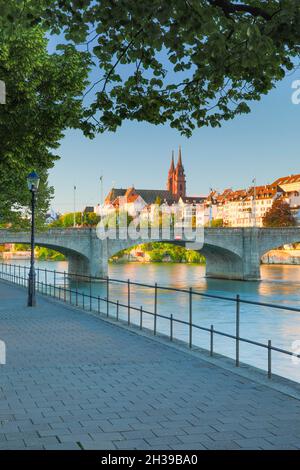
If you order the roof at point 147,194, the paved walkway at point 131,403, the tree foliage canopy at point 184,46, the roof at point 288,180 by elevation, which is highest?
the roof at point 288,180

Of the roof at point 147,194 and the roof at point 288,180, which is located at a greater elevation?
the roof at point 288,180

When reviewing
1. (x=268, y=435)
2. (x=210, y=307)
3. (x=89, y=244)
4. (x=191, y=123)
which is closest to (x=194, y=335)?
(x=210, y=307)

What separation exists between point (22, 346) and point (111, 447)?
251 inches

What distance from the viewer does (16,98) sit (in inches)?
670

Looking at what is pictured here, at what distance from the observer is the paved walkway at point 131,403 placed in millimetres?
5496

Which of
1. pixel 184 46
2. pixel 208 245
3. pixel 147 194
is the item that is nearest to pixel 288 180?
pixel 147 194

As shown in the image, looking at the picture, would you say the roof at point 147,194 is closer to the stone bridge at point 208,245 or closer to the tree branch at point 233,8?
the stone bridge at point 208,245

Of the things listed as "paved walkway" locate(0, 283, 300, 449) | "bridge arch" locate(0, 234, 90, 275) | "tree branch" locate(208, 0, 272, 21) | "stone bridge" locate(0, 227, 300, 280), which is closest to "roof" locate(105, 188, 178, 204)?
"stone bridge" locate(0, 227, 300, 280)

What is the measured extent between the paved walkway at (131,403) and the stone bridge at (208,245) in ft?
162

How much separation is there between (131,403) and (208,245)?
207 feet

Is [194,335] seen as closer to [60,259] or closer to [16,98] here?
[16,98]

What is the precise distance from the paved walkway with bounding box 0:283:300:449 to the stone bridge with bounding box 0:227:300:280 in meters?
49.2

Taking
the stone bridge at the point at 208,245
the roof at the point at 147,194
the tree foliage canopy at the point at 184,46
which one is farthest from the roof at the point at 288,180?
the tree foliage canopy at the point at 184,46

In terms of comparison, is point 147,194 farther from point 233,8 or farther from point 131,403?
point 131,403
